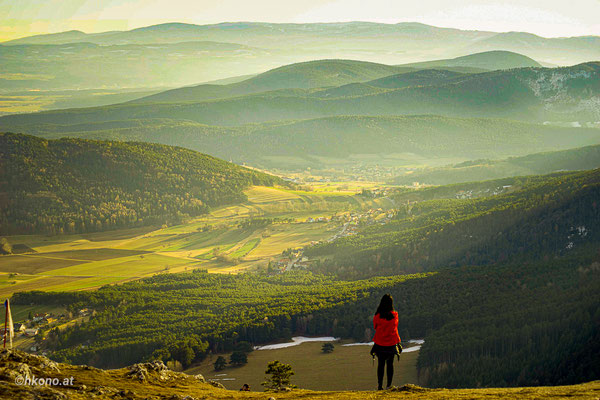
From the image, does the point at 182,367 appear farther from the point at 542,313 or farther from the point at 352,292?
the point at 542,313

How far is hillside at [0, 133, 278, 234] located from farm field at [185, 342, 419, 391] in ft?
275

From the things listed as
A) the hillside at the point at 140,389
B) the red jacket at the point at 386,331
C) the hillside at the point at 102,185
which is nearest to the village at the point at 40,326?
the hillside at the point at 140,389

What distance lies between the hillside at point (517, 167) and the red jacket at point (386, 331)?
13726 centimetres

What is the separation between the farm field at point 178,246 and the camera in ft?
310

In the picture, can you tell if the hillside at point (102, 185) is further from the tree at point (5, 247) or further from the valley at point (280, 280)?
the tree at point (5, 247)

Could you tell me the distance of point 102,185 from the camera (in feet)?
464

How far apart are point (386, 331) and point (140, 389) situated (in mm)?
10245

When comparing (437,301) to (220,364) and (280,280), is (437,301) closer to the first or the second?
(220,364)

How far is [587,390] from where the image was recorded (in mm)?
23469

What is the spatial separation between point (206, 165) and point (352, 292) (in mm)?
108004

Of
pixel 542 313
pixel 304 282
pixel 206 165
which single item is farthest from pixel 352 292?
pixel 206 165

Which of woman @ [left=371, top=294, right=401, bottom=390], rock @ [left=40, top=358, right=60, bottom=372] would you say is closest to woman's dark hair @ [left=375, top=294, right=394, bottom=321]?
woman @ [left=371, top=294, right=401, bottom=390]

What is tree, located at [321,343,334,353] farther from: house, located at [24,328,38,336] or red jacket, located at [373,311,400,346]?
house, located at [24,328,38,336]

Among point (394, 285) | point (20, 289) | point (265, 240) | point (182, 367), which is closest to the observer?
point (182, 367)
